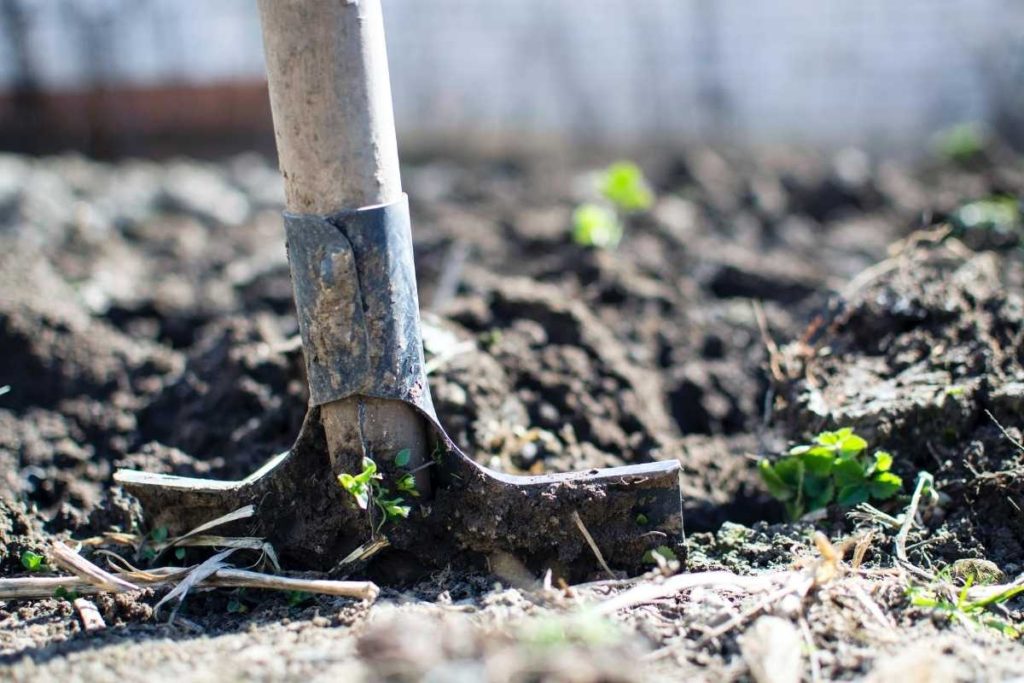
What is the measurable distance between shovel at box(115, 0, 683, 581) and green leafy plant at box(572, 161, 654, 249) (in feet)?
7.69

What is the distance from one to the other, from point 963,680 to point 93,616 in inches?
66.4

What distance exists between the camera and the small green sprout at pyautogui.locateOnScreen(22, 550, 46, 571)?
7.53ft

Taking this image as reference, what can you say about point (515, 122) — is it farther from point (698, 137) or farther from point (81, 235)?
point (81, 235)

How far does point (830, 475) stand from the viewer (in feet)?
8.21

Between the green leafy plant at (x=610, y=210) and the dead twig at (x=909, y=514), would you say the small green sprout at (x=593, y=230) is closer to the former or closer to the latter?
the green leafy plant at (x=610, y=210)

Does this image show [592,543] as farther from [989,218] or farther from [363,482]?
[989,218]

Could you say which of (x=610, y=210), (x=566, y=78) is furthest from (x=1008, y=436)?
(x=566, y=78)

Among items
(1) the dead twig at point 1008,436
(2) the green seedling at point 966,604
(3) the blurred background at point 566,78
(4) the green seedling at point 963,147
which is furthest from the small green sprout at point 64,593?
(3) the blurred background at point 566,78

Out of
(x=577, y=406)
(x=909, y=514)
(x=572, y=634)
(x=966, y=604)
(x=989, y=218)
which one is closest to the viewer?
(x=572, y=634)

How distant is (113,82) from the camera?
9.51 m

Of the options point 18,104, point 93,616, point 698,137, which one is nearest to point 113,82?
point 18,104

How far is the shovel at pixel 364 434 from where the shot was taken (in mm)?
1992

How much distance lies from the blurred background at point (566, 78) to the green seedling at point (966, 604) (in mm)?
7313

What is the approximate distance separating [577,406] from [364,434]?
98 cm
